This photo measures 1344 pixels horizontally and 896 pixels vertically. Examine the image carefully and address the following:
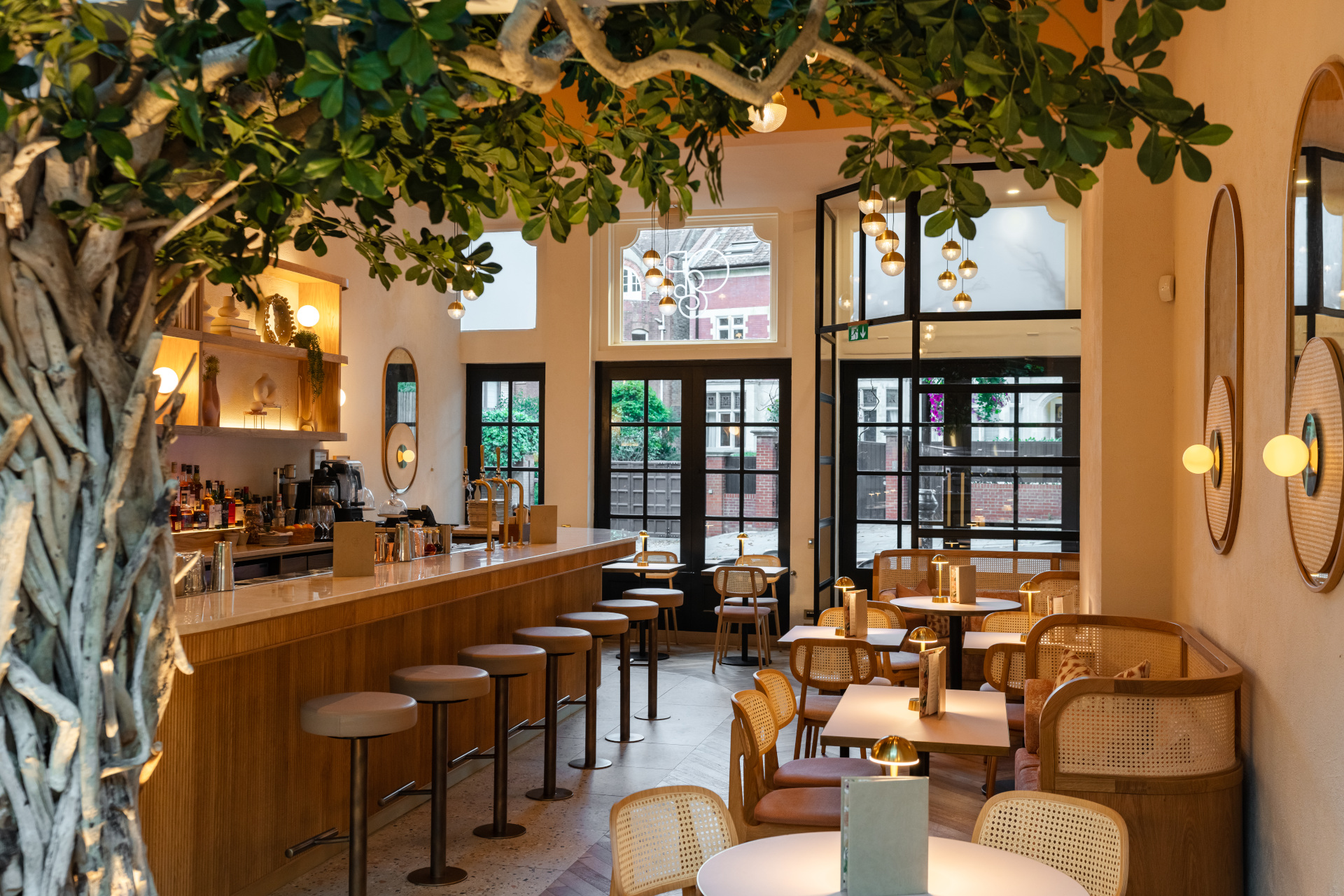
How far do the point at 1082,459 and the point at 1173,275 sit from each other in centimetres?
169

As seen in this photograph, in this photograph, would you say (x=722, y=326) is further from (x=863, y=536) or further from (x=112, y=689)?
(x=112, y=689)

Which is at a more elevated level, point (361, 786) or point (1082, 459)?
point (1082, 459)

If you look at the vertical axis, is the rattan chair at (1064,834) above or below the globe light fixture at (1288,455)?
below

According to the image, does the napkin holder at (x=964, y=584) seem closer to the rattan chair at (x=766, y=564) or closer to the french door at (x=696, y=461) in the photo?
the rattan chair at (x=766, y=564)

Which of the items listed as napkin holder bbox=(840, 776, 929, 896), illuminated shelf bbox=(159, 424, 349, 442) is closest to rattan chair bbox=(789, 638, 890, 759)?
napkin holder bbox=(840, 776, 929, 896)

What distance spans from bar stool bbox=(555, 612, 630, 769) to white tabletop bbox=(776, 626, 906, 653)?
99 centimetres

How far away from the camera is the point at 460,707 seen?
5902 mm

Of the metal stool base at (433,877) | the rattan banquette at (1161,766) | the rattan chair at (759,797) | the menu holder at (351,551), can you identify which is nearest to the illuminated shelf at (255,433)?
the menu holder at (351,551)

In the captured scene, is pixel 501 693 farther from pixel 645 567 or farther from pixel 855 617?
pixel 645 567

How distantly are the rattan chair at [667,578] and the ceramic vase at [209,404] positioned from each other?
3.88 metres

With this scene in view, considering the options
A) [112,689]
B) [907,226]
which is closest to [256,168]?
[112,689]

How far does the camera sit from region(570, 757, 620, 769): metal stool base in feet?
20.2

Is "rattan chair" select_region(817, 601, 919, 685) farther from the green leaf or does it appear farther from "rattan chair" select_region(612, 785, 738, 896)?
the green leaf

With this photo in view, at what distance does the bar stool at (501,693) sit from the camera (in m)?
5.06
